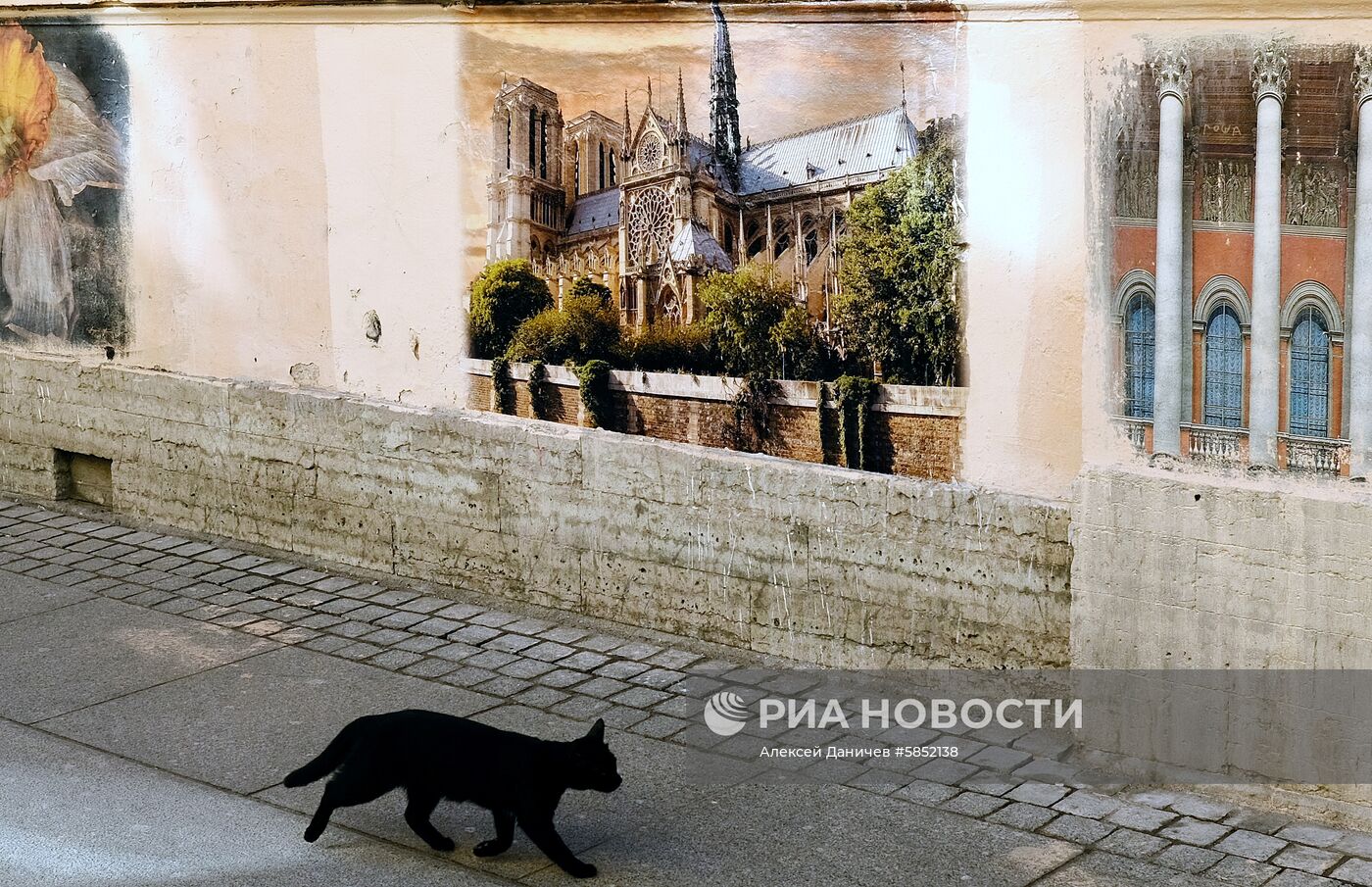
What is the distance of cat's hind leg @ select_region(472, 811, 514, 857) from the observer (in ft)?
20.2

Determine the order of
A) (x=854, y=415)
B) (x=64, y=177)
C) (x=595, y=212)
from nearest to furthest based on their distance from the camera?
(x=854, y=415), (x=595, y=212), (x=64, y=177)

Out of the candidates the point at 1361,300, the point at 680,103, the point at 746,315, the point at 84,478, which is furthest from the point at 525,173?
the point at 84,478

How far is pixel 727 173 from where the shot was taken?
27.6ft

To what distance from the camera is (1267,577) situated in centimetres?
664

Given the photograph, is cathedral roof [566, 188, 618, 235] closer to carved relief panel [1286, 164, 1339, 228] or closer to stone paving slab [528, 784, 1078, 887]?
stone paving slab [528, 784, 1078, 887]

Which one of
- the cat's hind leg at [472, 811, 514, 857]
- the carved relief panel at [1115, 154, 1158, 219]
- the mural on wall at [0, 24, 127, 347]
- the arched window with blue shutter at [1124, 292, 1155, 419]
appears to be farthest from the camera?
the mural on wall at [0, 24, 127, 347]

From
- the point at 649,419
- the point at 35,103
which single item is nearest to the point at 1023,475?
the point at 649,419

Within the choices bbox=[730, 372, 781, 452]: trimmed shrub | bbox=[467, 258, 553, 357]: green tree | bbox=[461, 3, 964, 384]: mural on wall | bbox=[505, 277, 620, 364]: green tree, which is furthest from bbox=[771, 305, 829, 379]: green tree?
bbox=[467, 258, 553, 357]: green tree

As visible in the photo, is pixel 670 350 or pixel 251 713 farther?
pixel 670 350

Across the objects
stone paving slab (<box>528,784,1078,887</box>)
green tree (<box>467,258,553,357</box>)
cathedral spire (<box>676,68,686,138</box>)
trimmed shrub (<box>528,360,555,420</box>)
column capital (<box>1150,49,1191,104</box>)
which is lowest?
stone paving slab (<box>528,784,1078,887</box>)

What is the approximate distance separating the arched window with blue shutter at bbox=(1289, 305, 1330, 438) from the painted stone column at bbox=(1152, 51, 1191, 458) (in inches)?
19.6

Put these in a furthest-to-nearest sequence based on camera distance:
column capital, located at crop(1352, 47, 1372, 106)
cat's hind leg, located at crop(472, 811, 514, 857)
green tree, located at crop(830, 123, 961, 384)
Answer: green tree, located at crop(830, 123, 961, 384) → column capital, located at crop(1352, 47, 1372, 106) → cat's hind leg, located at crop(472, 811, 514, 857)

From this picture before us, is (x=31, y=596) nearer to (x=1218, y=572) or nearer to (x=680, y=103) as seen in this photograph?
(x=680, y=103)

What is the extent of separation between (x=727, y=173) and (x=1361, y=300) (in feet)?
11.0
